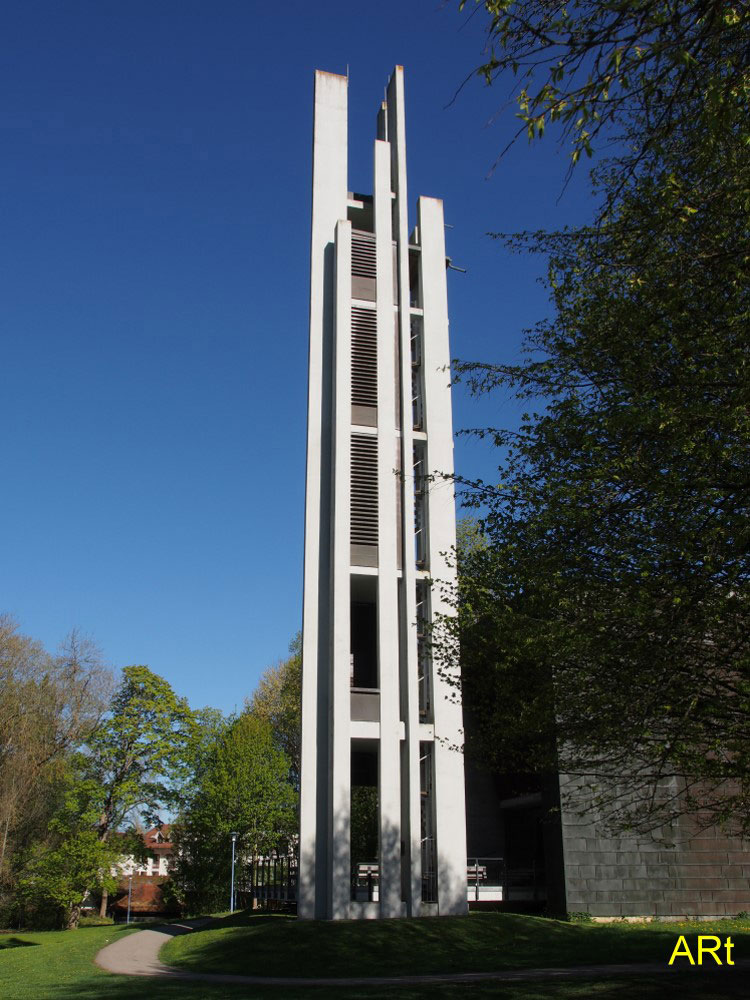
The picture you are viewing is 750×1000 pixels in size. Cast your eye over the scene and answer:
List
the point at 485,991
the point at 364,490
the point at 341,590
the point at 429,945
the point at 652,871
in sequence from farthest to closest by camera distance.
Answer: the point at 364,490 < the point at 341,590 < the point at 652,871 < the point at 429,945 < the point at 485,991

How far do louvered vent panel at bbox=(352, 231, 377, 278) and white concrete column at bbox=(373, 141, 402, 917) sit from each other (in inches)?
10.6

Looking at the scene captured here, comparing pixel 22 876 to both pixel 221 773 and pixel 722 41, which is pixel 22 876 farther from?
pixel 722 41

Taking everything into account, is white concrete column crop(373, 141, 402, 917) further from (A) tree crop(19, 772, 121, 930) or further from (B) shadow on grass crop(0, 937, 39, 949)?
(B) shadow on grass crop(0, 937, 39, 949)

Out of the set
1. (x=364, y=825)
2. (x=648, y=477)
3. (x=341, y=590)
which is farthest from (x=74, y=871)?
(x=648, y=477)

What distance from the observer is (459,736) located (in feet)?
73.8

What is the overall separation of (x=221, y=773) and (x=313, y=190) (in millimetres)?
26978

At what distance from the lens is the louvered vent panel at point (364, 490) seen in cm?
2397

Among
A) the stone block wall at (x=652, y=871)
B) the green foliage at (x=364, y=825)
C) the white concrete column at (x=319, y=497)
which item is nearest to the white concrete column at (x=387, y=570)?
the white concrete column at (x=319, y=497)

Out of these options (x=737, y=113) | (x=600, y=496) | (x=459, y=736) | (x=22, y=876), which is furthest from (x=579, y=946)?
(x=22, y=876)

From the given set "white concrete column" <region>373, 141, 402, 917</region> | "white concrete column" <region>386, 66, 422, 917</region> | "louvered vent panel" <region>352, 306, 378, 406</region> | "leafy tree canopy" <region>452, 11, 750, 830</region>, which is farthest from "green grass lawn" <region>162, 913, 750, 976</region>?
"louvered vent panel" <region>352, 306, 378, 406</region>

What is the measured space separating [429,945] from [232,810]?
81.9ft

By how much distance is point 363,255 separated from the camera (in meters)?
27.1

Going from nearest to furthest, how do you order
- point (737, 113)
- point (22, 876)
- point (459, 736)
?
point (737, 113)
point (459, 736)
point (22, 876)

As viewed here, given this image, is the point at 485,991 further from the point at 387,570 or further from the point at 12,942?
the point at 12,942
